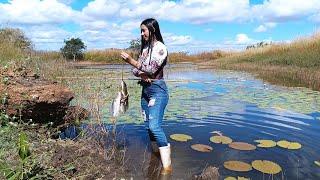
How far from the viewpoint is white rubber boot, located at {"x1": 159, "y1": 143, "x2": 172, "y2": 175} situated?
5.84 metres

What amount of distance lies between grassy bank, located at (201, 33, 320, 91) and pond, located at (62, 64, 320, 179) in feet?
14.4

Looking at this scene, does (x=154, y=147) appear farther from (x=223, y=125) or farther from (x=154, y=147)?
(x=223, y=125)

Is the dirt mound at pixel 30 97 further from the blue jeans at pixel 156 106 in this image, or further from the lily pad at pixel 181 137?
the lily pad at pixel 181 137

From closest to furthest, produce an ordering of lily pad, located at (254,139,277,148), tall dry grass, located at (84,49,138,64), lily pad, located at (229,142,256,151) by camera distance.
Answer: lily pad, located at (229,142,256,151), lily pad, located at (254,139,277,148), tall dry grass, located at (84,49,138,64)

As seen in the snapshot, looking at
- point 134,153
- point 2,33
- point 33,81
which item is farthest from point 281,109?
point 2,33

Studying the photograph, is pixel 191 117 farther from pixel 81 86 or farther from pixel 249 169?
pixel 249 169

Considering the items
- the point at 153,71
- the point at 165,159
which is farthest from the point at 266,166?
the point at 153,71

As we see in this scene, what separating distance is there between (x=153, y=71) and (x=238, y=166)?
1907 mm

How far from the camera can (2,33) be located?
544 inches

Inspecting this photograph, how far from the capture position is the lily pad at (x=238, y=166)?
612cm

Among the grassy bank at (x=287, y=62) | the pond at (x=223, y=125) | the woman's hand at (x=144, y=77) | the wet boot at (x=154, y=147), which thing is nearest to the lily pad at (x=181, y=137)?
the pond at (x=223, y=125)

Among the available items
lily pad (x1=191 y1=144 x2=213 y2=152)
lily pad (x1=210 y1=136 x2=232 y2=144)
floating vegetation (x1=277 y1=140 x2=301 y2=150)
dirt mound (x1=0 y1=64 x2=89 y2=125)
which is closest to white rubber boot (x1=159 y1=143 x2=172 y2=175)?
lily pad (x1=191 y1=144 x2=213 y2=152)

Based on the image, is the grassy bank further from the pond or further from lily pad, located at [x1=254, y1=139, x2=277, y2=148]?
lily pad, located at [x1=254, y1=139, x2=277, y2=148]

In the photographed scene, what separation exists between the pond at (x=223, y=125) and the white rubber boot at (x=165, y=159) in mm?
108
